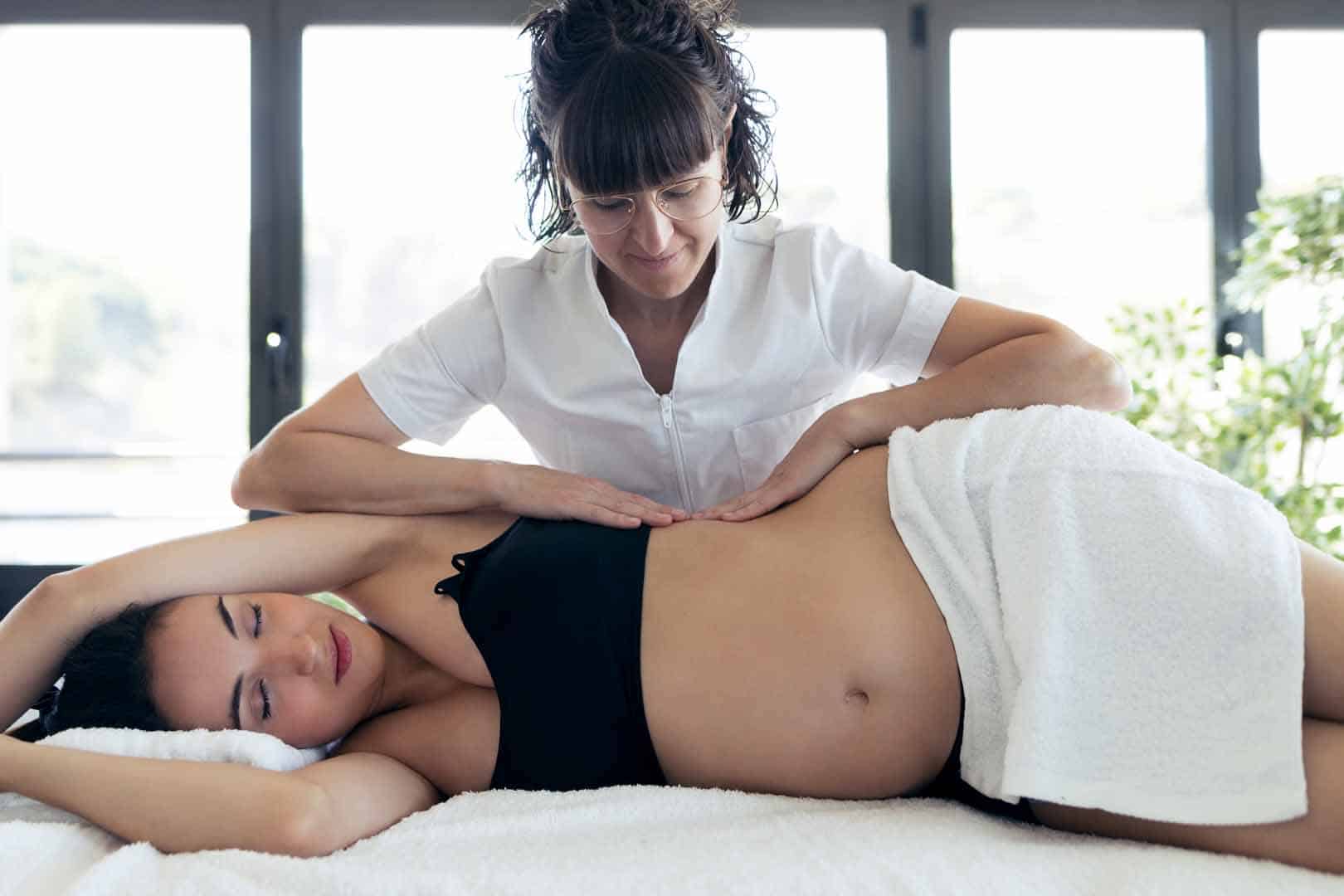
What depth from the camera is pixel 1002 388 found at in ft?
4.95

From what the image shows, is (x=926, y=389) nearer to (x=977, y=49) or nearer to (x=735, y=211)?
(x=735, y=211)

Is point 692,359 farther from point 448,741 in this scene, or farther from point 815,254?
point 448,741

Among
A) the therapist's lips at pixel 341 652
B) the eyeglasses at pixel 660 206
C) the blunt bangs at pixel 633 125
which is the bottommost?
the therapist's lips at pixel 341 652

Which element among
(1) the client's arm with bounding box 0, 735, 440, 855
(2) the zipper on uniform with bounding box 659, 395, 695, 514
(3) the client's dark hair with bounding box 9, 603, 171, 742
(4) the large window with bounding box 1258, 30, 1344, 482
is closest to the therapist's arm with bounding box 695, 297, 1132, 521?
(2) the zipper on uniform with bounding box 659, 395, 695, 514

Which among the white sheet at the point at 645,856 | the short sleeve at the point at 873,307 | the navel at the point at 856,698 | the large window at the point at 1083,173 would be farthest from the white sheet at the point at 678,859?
the large window at the point at 1083,173

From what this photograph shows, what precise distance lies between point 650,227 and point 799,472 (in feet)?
1.21

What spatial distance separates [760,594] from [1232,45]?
3.12m

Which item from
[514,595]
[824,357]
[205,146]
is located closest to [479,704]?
[514,595]

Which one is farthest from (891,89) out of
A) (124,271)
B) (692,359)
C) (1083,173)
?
(124,271)

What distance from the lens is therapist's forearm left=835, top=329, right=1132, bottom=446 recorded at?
4.94ft

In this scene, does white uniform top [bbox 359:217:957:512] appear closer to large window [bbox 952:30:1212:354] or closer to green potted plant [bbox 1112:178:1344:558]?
green potted plant [bbox 1112:178:1344:558]

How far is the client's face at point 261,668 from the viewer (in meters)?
1.34

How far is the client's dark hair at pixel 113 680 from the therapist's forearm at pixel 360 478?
28 centimetres

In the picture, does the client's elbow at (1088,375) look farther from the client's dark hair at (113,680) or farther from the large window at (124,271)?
the large window at (124,271)
